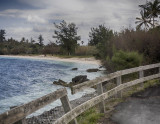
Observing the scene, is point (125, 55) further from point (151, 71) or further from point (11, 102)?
point (11, 102)

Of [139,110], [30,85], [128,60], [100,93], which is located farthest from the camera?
[30,85]

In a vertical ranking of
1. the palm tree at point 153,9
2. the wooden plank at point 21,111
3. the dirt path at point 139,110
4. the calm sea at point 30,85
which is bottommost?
the calm sea at point 30,85

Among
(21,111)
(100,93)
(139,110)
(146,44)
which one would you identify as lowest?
(139,110)

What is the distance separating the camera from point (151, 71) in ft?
46.2

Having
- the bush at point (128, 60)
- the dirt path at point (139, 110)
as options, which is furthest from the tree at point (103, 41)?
the dirt path at point (139, 110)

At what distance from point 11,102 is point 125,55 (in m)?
10.1

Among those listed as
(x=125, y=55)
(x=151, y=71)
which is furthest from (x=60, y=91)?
(x=151, y=71)

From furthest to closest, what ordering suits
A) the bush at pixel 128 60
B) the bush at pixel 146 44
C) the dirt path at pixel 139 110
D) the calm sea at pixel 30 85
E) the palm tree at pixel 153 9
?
1. the palm tree at pixel 153 9
2. the calm sea at pixel 30 85
3. the bush at pixel 146 44
4. the bush at pixel 128 60
5. the dirt path at pixel 139 110

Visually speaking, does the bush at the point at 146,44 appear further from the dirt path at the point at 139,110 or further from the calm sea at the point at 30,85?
the dirt path at the point at 139,110

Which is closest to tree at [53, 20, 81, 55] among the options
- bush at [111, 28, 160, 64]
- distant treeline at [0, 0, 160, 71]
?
distant treeline at [0, 0, 160, 71]

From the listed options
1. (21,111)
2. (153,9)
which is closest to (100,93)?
(21,111)

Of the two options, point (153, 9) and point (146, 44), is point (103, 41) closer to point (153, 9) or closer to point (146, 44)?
point (146, 44)

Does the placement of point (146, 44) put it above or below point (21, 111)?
above

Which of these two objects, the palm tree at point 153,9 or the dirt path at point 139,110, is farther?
the palm tree at point 153,9
